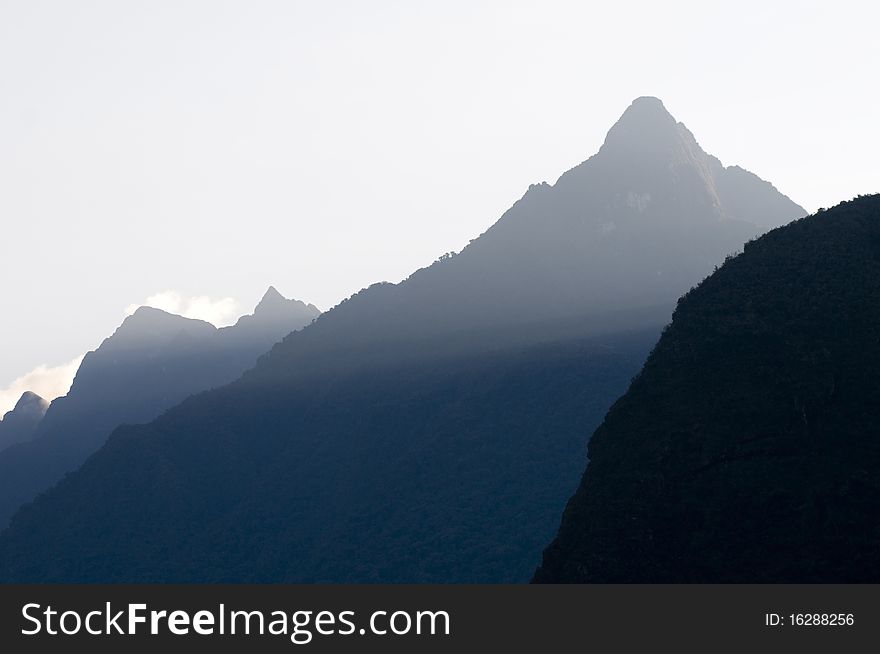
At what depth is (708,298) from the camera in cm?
6850

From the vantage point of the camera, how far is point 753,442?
5659cm

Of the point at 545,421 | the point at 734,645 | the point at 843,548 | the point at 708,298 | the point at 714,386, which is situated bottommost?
the point at 734,645

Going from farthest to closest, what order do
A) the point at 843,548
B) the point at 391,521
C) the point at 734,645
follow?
the point at 391,521, the point at 843,548, the point at 734,645

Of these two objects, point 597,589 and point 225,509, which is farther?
point 225,509

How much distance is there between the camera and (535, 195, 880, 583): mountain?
5119cm

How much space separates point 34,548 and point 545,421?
270ft

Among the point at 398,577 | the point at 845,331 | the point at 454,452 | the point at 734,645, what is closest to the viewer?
the point at 734,645

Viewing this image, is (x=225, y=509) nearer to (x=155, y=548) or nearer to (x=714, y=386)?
(x=155, y=548)

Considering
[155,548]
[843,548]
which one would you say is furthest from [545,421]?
[843,548]

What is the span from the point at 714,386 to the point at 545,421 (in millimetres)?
112271

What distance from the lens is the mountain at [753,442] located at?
51.2 metres

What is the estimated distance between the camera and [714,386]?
60.9 meters

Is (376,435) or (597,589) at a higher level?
(376,435)

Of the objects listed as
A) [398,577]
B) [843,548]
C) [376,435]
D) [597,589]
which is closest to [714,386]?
[843,548]
